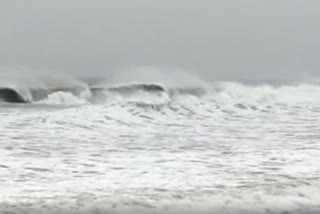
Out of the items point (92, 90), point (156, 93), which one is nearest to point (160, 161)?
point (156, 93)

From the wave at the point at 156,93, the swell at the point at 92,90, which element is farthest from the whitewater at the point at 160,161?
the swell at the point at 92,90

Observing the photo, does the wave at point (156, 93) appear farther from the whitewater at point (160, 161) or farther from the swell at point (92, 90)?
the whitewater at point (160, 161)

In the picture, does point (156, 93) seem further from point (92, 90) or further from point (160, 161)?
point (160, 161)

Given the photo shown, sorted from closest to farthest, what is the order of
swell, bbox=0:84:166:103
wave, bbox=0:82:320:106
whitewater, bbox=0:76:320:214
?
1. whitewater, bbox=0:76:320:214
2. wave, bbox=0:82:320:106
3. swell, bbox=0:84:166:103

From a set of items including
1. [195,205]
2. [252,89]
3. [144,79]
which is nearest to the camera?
[195,205]

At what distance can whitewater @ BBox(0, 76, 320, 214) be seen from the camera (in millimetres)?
6164

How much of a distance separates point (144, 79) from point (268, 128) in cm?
2387

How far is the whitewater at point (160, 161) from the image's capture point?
6.16m

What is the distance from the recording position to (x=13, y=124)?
40.9 ft

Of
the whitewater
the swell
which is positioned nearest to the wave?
the swell

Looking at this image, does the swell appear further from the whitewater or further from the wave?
the whitewater

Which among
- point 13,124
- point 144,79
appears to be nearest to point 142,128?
point 13,124

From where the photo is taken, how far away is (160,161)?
8773 mm

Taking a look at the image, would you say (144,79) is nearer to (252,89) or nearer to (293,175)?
(252,89)
